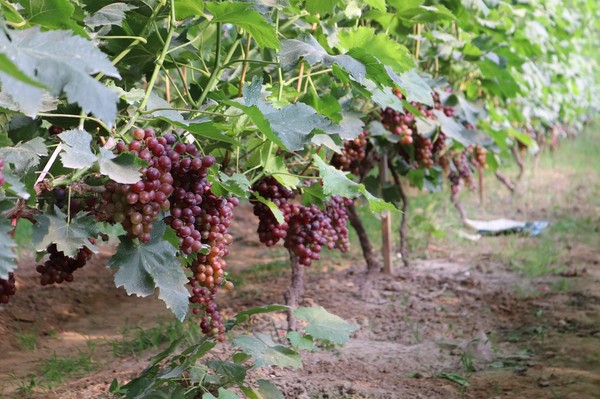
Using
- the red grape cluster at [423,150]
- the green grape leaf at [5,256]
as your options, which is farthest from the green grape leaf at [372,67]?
the red grape cluster at [423,150]

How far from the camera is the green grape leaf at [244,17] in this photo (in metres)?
2.25

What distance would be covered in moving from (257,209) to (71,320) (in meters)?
1.93

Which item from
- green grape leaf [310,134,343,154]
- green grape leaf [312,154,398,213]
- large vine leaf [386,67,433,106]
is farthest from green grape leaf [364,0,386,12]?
green grape leaf [312,154,398,213]

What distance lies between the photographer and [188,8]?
2.39 metres

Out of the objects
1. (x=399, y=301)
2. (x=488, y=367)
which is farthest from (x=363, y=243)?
(x=488, y=367)

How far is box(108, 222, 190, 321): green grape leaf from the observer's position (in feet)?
6.78

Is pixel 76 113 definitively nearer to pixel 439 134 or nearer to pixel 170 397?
pixel 170 397

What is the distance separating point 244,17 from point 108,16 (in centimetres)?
39

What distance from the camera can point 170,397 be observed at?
241cm

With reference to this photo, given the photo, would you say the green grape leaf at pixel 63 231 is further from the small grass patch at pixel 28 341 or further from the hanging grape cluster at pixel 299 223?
the small grass patch at pixel 28 341

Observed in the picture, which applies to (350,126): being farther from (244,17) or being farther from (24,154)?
(24,154)

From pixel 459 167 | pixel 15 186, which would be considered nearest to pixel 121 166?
pixel 15 186

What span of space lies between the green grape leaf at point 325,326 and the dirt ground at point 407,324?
10.2 inches

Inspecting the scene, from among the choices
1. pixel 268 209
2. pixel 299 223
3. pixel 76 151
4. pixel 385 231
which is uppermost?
pixel 76 151
